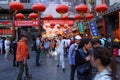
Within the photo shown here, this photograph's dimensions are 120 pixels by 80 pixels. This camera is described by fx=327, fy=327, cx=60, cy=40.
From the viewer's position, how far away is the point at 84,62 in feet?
21.5

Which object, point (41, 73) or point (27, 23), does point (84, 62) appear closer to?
point (41, 73)

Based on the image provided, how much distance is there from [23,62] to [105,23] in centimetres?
1670

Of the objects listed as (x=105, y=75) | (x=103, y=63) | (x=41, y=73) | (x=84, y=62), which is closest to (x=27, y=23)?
(x=41, y=73)

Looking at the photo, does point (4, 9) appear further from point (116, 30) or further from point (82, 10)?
point (82, 10)

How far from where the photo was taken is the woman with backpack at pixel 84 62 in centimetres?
653

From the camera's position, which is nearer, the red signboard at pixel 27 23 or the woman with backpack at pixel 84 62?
the woman with backpack at pixel 84 62

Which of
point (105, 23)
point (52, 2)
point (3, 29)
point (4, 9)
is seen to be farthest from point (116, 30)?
point (4, 9)

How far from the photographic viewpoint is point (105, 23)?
26.2 metres

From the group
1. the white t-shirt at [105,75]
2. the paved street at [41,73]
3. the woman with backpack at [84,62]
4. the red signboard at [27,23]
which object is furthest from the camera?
the red signboard at [27,23]

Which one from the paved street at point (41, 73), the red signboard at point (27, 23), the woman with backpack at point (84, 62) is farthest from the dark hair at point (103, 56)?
the red signboard at point (27, 23)

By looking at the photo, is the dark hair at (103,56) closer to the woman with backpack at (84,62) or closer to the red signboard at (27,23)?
the woman with backpack at (84,62)

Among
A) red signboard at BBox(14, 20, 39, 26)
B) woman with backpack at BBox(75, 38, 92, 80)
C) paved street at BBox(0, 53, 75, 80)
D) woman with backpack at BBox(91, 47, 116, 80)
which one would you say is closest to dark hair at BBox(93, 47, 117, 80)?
woman with backpack at BBox(91, 47, 116, 80)

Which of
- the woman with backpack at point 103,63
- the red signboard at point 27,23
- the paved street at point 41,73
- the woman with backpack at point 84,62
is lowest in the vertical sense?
the paved street at point 41,73

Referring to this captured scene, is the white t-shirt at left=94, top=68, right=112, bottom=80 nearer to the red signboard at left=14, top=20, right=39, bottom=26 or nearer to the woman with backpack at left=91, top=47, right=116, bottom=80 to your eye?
the woman with backpack at left=91, top=47, right=116, bottom=80
